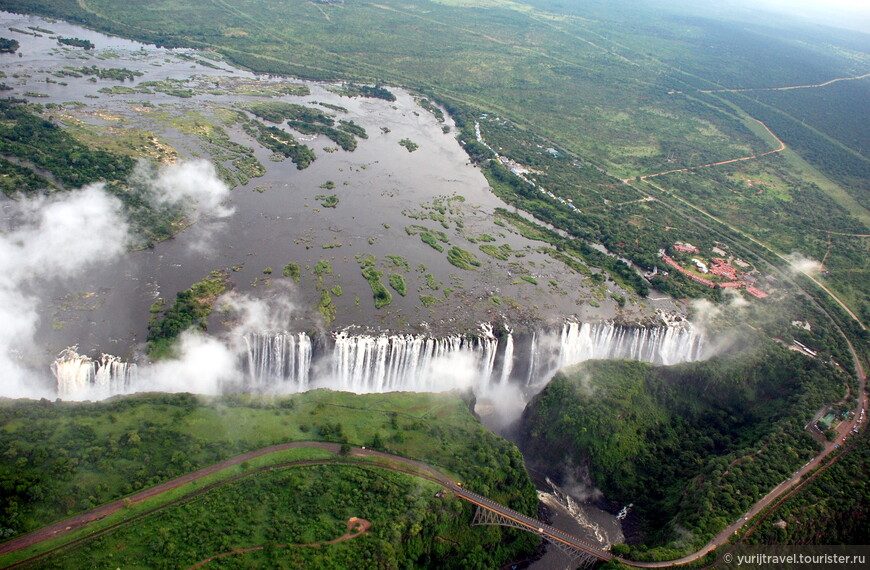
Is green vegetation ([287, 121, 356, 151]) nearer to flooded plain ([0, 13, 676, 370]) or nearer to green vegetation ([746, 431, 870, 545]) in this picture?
flooded plain ([0, 13, 676, 370])

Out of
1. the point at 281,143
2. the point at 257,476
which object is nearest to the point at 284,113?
the point at 281,143

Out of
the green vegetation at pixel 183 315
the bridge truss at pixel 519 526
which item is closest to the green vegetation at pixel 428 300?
the green vegetation at pixel 183 315

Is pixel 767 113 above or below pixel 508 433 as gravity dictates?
above

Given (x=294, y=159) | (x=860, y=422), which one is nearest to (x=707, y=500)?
(x=860, y=422)

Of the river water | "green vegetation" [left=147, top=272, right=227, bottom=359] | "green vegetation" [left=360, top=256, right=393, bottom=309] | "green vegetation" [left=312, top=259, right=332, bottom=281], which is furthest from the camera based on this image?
"green vegetation" [left=312, top=259, right=332, bottom=281]

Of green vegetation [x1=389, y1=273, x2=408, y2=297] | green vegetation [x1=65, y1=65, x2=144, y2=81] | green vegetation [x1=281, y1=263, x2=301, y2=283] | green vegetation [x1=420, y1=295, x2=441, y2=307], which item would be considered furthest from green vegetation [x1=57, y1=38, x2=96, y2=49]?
green vegetation [x1=420, y1=295, x2=441, y2=307]

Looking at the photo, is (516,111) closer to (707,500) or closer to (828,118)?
(828,118)
